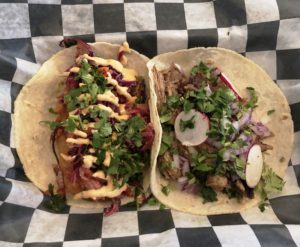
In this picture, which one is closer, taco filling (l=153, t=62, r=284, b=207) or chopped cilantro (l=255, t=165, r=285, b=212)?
taco filling (l=153, t=62, r=284, b=207)

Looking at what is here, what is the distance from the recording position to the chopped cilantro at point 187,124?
276 centimetres

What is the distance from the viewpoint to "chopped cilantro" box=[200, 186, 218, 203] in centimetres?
282

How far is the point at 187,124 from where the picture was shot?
9.09 feet

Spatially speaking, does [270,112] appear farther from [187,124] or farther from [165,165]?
[165,165]

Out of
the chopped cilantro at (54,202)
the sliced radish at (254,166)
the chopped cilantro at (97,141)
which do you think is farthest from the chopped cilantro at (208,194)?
the chopped cilantro at (54,202)

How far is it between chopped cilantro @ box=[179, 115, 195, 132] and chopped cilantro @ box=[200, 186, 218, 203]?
47 centimetres

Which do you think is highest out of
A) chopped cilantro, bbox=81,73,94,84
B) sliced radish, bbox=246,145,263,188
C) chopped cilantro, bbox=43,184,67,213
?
chopped cilantro, bbox=81,73,94,84

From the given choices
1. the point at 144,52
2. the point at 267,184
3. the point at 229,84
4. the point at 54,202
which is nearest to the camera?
the point at 54,202

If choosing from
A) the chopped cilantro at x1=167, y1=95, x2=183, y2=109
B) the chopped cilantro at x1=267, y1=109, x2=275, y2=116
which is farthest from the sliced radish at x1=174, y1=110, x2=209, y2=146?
the chopped cilantro at x1=267, y1=109, x2=275, y2=116

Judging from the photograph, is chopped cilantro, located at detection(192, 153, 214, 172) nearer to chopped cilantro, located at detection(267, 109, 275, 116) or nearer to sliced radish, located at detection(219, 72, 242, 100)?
sliced radish, located at detection(219, 72, 242, 100)

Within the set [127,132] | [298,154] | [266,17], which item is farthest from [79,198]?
[266,17]

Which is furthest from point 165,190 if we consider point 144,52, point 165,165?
point 144,52

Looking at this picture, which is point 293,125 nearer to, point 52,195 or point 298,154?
point 298,154

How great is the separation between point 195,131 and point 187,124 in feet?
0.25
